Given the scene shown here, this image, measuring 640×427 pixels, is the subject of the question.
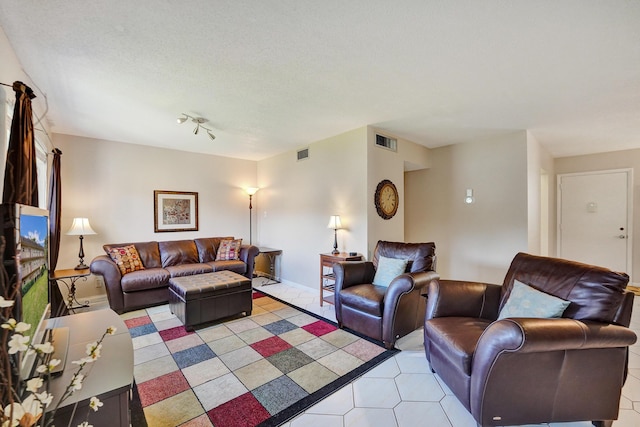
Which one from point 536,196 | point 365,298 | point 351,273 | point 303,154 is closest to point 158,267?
point 303,154

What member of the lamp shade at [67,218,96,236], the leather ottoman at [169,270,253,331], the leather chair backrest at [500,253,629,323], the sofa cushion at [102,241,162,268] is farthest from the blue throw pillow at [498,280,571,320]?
the lamp shade at [67,218,96,236]

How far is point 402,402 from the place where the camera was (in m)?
1.83

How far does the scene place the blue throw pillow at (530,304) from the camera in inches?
65.8

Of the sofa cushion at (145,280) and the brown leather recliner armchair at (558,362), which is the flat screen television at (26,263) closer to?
the brown leather recliner armchair at (558,362)

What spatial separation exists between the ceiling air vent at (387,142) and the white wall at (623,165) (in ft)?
13.3

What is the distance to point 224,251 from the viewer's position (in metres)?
4.69

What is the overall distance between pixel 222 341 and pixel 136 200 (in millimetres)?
3080

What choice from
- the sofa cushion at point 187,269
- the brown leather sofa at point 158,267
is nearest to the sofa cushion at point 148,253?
the brown leather sofa at point 158,267

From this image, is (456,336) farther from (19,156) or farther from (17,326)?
(19,156)

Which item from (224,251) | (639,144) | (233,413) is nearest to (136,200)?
(224,251)

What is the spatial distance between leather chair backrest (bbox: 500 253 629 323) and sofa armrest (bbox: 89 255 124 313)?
4367mm

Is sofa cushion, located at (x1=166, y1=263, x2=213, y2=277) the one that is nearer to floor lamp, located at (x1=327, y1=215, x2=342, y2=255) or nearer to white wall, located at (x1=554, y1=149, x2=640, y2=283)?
floor lamp, located at (x1=327, y1=215, x2=342, y2=255)

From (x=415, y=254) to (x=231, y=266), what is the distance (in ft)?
9.40

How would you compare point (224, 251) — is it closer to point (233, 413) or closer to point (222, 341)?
point (222, 341)
